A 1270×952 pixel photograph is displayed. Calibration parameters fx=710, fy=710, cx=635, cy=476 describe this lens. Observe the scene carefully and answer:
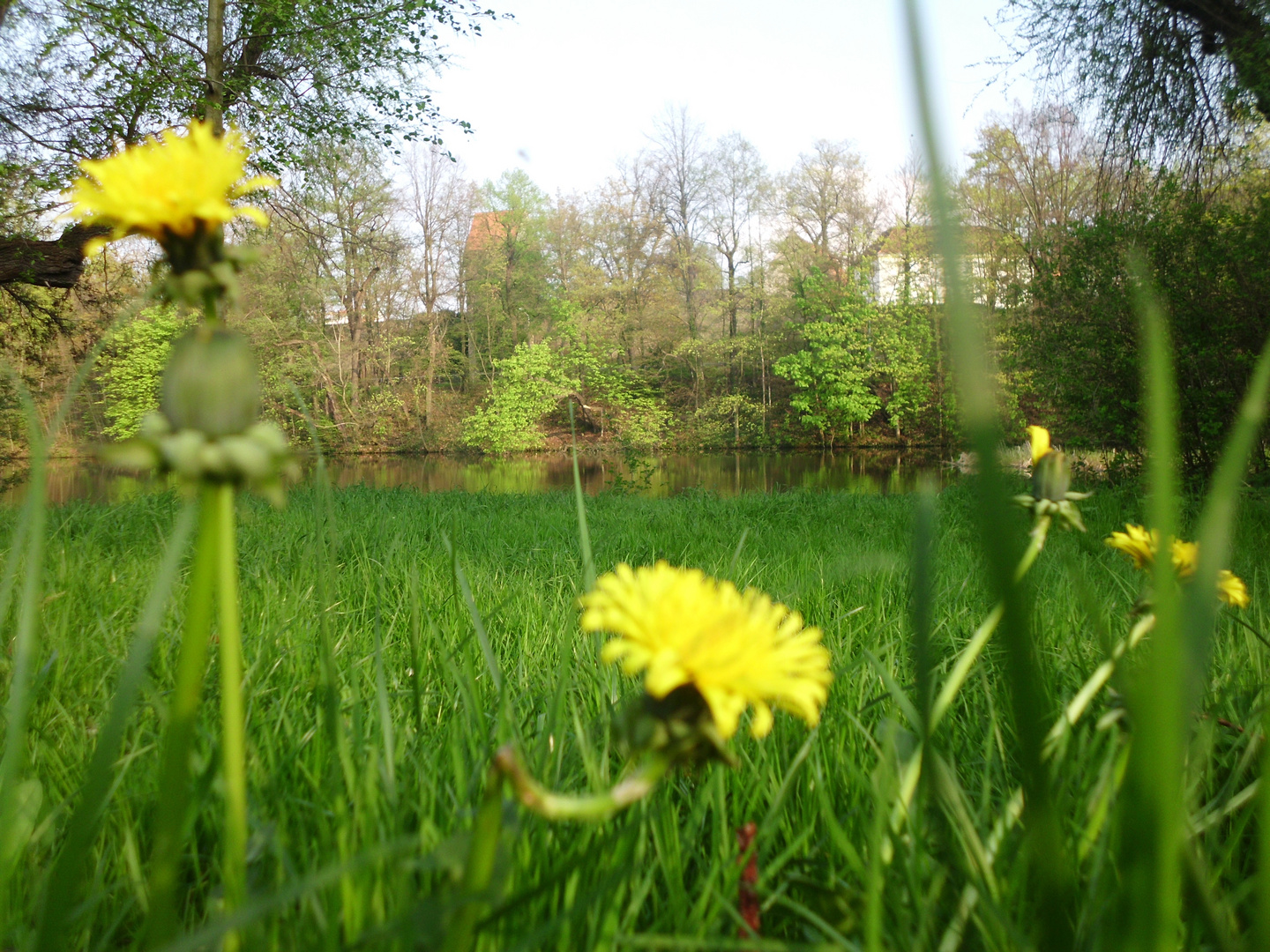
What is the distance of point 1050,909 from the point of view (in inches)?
8.9

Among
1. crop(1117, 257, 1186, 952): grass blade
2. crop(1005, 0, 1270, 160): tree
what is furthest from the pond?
crop(1117, 257, 1186, 952): grass blade

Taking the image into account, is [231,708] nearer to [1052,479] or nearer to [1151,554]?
[1052,479]

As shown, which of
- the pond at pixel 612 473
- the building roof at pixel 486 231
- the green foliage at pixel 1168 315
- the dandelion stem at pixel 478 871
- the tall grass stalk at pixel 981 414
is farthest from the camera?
the building roof at pixel 486 231

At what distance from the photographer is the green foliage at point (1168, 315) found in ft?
16.3

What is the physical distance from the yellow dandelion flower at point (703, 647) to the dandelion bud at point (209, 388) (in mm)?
183

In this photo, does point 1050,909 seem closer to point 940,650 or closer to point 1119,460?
point 940,650

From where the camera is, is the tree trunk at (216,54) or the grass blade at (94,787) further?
the tree trunk at (216,54)

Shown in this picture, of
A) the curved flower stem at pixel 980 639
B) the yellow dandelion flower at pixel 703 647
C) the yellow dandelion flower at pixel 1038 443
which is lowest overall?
the curved flower stem at pixel 980 639

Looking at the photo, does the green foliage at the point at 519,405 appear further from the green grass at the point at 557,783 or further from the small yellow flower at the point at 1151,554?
the small yellow flower at the point at 1151,554

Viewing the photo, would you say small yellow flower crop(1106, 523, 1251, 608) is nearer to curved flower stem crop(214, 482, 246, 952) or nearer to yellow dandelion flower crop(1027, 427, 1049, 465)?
yellow dandelion flower crop(1027, 427, 1049, 465)

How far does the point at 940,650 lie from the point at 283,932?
1.44 metres

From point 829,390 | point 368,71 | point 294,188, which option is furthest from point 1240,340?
point 829,390

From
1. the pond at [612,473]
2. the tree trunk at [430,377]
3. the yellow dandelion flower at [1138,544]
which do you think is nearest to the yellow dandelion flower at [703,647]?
the yellow dandelion flower at [1138,544]

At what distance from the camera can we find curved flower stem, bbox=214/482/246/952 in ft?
1.06
